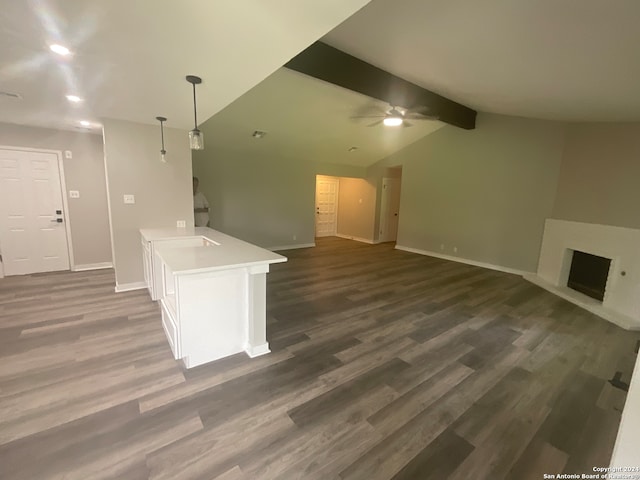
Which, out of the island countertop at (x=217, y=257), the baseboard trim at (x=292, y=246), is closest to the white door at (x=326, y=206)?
the baseboard trim at (x=292, y=246)

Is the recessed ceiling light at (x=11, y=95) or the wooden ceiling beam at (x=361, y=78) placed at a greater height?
the wooden ceiling beam at (x=361, y=78)

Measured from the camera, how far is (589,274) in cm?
469

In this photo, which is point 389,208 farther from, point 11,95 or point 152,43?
point 11,95

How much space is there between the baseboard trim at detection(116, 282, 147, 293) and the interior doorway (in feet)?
21.0

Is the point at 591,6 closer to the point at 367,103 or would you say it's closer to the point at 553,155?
the point at 367,103

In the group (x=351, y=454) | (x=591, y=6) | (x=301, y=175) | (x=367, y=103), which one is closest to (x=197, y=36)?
(x=591, y=6)

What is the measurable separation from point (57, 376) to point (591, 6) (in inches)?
183

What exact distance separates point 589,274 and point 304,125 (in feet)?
18.5

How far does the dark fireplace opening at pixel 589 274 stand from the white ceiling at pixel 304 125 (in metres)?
3.89

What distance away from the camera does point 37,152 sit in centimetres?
445

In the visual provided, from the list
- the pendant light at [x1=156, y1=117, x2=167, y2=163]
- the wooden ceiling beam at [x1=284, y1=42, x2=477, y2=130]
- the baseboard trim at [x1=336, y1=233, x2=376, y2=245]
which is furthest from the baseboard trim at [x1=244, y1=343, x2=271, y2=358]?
the baseboard trim at [x1=336, y1=233, x2=376, y2=245]

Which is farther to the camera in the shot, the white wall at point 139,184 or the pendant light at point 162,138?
the white wall at point 139,184

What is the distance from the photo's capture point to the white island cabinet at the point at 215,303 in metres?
2.29

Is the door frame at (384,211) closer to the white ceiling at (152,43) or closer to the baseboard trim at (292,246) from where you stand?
the baseboard trim at (292,246)
